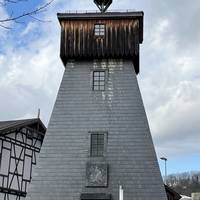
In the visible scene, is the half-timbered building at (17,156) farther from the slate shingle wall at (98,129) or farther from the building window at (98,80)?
the building window at (98,80)

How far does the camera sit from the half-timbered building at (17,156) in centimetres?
2827

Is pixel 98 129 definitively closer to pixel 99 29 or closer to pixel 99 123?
pixel 99 123

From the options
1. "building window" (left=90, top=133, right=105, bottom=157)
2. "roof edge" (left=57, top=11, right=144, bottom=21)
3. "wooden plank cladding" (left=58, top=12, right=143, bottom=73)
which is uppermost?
"roof edge" (left=57, top=11, right=144, bottom=21)

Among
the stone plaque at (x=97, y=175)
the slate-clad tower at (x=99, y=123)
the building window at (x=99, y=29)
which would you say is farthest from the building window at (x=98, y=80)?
the stone plaque at (x=97, y=175)

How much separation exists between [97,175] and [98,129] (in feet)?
7.73

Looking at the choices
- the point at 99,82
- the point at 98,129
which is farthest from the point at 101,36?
the point at 98,129

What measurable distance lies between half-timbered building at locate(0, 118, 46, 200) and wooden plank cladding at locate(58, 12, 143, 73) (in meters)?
8.60

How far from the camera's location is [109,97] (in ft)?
71.6

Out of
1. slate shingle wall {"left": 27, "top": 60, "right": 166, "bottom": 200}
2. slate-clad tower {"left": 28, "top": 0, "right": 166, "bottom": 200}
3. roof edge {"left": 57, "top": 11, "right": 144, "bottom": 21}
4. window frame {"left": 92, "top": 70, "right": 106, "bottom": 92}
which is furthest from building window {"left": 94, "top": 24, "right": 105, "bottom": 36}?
window frame {"left": 92, "top": 70, "right": 106, "bottom": 92}

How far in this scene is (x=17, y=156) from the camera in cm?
2989

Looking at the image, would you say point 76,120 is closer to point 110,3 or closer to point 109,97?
point 109,97

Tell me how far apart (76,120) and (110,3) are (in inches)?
296

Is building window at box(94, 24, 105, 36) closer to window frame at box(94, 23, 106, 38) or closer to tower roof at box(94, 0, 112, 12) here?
window frame at box(94, 23, 106, 38)

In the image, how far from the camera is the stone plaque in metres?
19.7
